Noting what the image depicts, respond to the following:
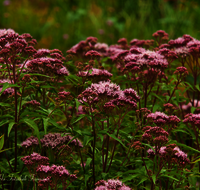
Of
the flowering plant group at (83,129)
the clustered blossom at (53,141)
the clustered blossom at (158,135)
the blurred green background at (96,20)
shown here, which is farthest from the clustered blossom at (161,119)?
the blurred green background at (96,20)

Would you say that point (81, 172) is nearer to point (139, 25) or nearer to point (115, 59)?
point (115, 59)

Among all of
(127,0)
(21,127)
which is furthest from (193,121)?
(127,0)

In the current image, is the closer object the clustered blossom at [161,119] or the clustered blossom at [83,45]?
the clustered blossom at [161,119]

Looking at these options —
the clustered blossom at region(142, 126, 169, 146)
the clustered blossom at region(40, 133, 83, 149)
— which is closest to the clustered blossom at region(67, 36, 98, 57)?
the clustered blossom at region(40, 133, 83, 149)

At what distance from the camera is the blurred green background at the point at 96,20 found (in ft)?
39.0

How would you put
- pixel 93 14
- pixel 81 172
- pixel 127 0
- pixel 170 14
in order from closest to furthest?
1. pixel 81 172
2. pixel 170 14
3. pixel 93 14
4. pixel 127 0

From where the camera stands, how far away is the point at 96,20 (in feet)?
44.8

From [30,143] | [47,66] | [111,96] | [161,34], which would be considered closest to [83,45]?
[161,34]

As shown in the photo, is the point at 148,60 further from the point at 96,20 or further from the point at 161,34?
the point at 96,20

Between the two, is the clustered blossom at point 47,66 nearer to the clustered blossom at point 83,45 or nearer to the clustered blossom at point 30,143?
the clustered blossom at point 30,143

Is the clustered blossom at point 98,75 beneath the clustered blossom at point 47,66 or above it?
beneath

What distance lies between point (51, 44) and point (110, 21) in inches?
123

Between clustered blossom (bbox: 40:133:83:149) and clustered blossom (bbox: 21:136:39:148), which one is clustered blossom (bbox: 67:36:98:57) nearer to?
clustered blossom (bbox: 40:133:83:149)

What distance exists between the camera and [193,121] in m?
3.21
